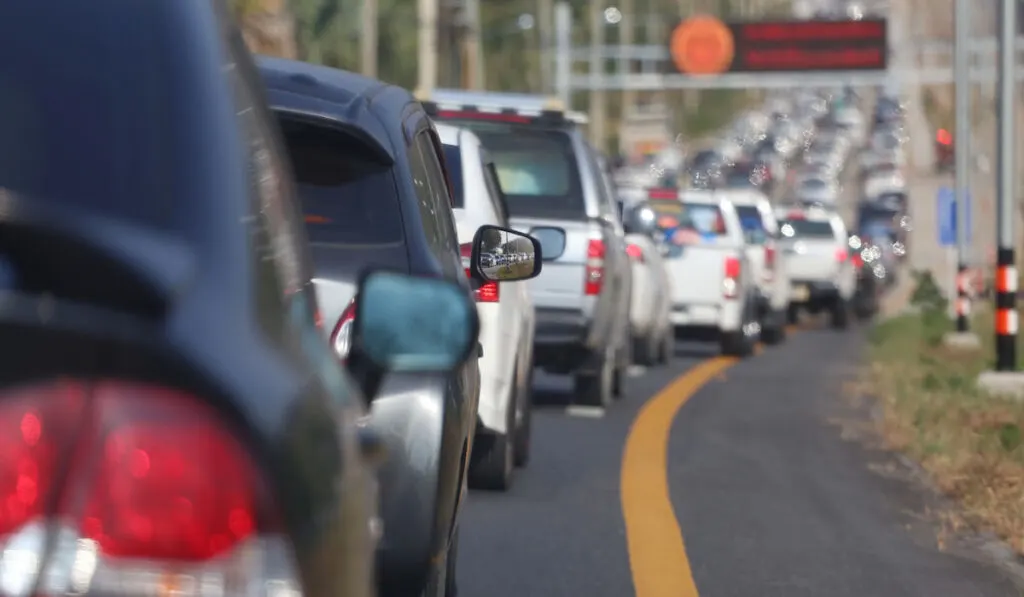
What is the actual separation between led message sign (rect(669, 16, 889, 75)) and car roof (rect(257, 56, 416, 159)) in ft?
204

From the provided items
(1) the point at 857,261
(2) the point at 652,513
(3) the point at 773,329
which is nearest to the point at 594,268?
(2) the point at 652,513

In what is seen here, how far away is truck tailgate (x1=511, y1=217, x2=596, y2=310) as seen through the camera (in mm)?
14453

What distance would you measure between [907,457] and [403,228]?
7.38 meters

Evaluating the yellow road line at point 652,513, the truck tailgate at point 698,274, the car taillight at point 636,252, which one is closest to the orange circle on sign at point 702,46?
the truck tailgate at point 698,274

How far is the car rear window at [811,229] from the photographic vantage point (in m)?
36.0

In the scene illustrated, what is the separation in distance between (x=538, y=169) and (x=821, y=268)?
2092 cm

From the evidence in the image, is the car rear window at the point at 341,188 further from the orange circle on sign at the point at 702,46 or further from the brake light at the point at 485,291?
the orange circle on sign at the point at 702,46

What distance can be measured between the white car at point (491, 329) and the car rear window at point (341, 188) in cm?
343

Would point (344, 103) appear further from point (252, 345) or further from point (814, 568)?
point (252, 345)

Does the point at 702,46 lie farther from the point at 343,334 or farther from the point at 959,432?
the point at 343,334

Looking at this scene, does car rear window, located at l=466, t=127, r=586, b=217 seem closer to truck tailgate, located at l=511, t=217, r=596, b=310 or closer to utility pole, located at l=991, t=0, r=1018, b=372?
truck tailgate, located at l=511, t=217, r=596, b=310

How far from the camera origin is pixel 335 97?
19.6 ft

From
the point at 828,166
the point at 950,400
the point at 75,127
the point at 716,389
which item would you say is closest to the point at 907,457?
the point at 950,400

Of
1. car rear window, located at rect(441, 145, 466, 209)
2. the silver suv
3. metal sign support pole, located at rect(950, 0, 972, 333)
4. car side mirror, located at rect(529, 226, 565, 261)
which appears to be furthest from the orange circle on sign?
car rear window, located at rect(441, 145, 466, 209)
